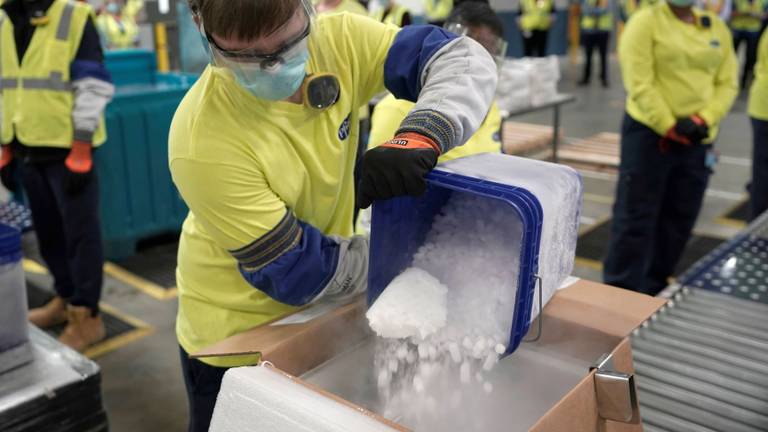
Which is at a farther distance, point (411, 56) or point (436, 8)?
point (436, 8)

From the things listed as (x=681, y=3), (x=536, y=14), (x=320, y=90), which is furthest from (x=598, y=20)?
(x=320, y=90)

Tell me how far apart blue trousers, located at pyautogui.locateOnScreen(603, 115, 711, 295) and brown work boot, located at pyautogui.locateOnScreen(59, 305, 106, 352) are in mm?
2468

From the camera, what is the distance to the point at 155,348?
325 centimetres

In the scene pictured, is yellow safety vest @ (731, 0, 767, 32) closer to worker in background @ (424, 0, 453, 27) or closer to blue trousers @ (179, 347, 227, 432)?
worker in background @ (424, 0, 453, 27)

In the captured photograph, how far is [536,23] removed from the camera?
1180 cm

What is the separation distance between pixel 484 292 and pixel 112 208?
344cm

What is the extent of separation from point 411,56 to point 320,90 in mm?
189

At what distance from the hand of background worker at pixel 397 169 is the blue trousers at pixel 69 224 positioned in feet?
7.87

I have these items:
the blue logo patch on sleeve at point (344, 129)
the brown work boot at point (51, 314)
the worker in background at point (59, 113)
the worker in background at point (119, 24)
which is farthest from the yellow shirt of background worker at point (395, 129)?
the worker in background at point (119, 24)

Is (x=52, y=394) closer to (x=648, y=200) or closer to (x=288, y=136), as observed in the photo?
(x=288, y=136)

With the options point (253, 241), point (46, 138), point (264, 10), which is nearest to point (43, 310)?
point (46, 138)

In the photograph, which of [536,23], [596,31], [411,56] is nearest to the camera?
[411,56]

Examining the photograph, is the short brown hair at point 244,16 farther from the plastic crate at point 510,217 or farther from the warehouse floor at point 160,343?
the warehouse floor at point 160,343

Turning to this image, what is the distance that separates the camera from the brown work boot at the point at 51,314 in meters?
3.39
